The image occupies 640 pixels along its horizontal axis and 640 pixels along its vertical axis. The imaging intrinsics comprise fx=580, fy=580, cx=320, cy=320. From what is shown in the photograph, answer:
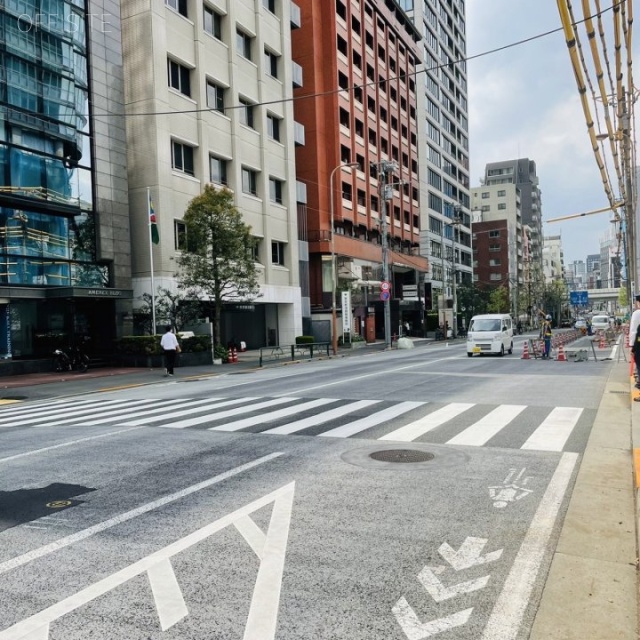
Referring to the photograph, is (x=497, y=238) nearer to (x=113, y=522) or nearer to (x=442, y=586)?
(x=113, y=522)

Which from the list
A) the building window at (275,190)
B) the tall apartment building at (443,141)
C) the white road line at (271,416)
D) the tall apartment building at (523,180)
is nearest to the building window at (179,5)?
the building window at (275,190)

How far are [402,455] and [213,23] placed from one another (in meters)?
34.1

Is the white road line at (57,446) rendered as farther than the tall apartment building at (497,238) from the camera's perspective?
No

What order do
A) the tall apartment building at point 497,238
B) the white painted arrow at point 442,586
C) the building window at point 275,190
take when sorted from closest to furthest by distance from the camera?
the white painted arrow at point 442,586, the building window at point 275,190, the tall apartment building at point 497,238

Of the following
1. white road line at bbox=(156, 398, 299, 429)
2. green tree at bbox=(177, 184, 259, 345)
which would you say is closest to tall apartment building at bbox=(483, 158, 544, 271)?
green tree at bbox=(177, 184, 259, 345)

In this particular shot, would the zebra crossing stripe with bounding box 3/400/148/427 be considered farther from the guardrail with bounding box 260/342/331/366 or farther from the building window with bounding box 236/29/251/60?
the building window with bounding box 236/29/251/60

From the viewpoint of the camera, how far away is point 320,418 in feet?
34.1

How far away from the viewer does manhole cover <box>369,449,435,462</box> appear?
714 centimetres

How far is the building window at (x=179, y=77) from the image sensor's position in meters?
30.6

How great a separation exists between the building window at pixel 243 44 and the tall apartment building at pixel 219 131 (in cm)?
9

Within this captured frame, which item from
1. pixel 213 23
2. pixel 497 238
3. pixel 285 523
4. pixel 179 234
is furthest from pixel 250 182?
pixel 497 238

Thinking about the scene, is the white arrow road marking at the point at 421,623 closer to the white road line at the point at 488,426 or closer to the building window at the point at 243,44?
the white road line at the point at 488,426

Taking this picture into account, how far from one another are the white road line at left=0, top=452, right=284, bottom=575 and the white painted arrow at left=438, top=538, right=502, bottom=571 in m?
2.69

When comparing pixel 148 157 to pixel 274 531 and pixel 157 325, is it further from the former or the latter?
pixel 274 531
